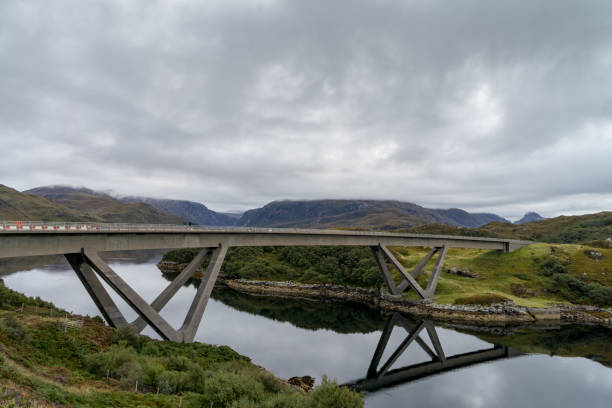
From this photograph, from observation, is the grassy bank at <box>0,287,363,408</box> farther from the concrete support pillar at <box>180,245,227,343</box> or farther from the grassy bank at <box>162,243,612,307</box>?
the grassy bank at <box>162,243,612,307</box>

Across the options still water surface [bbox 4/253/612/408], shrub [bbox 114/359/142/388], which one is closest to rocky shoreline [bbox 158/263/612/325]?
still water surface [bbox 4/253/612/408]

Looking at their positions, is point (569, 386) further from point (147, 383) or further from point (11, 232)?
point (11, 232)

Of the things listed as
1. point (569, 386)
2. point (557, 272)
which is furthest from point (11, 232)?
point (557, 272)

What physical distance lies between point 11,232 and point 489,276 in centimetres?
8845

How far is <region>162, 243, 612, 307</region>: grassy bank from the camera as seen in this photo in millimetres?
64562

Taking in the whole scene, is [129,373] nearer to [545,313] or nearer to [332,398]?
[332,398]

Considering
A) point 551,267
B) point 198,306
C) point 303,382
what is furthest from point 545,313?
point 198,306

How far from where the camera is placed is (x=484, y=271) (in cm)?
7962

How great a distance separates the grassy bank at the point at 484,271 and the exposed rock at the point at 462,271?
0.25 meters

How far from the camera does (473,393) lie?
102 ft

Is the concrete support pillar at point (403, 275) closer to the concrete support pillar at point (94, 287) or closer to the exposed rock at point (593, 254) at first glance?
the exposed rock at point (593, 254)

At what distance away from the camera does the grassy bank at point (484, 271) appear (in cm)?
6456

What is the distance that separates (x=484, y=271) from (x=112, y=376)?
84.8 m

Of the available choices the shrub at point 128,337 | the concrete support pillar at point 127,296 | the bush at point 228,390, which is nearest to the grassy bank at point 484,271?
the concrete support pillar at point 127,296
